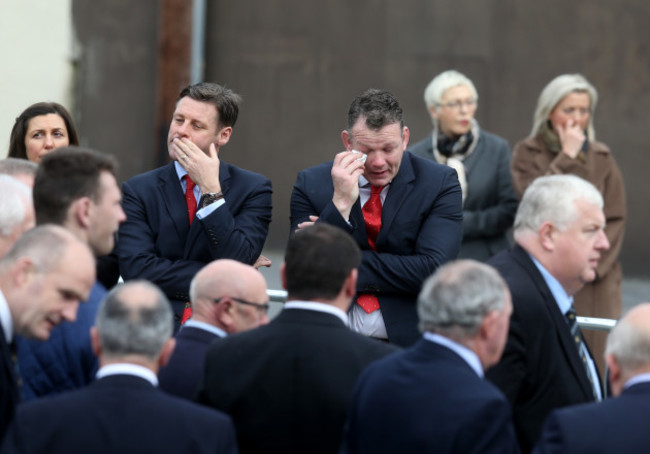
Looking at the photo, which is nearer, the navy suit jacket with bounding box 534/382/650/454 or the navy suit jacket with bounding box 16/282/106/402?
the navy suit jacket with bounding box 534/382/650/454

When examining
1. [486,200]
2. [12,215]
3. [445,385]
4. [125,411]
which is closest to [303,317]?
[445,385]

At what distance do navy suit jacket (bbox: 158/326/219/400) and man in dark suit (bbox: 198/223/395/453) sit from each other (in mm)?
220

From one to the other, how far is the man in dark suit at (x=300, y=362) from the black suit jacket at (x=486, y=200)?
353 centimetres

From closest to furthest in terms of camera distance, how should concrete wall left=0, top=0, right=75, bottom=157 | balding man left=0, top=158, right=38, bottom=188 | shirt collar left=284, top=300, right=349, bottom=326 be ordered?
shirt collar left=284, top=300, right=349, bottom=326 → balding man left=0, top=158, right=38, bottom=188 → concrete wall left=0, top=0, right=75, bottom=157

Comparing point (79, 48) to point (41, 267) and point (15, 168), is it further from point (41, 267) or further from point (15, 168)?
point (41, 267)

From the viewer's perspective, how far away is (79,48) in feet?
36.9

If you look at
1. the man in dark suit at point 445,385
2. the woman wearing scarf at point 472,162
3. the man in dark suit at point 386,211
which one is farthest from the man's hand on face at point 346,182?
the woman wearing scarf at point 472,162

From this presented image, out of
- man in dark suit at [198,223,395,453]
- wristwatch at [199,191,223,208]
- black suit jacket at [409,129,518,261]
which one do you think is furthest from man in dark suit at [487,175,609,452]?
black suit jacket at [409,129,518,261]

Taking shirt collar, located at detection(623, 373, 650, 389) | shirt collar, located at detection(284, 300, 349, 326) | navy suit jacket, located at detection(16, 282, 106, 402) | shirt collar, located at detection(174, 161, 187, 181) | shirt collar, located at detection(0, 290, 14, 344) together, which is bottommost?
navy suit jacket, located at detection(16, 282, 106, 402)

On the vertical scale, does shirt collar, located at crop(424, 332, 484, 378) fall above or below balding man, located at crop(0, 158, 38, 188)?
below

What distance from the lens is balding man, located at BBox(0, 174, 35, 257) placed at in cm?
461

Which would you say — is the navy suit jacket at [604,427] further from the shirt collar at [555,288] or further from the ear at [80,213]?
the ear at [80,213]

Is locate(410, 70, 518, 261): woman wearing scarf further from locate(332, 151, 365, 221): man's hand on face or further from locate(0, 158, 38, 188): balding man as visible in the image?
locate(0, 158, 38, 188): balding man

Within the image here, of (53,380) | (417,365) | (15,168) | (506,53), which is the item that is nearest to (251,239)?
(15,168)
